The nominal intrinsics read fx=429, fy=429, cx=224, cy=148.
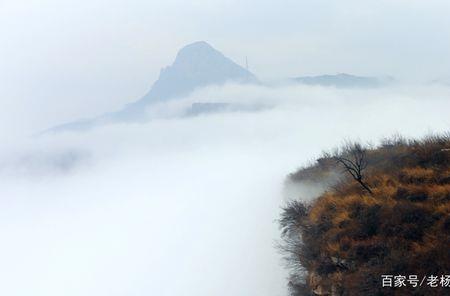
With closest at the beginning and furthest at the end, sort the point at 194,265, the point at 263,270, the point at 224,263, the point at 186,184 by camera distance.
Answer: the point at 263,270 < the point at 224,263 < the point at 194,265 < the point at 186,184

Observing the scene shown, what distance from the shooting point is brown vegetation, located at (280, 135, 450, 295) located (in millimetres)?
22312

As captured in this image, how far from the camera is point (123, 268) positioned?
A: 93875mm

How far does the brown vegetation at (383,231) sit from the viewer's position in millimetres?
22312

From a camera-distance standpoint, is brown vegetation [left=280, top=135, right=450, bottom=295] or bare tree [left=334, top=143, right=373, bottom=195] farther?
bare tree [left=334, top=143, right=373, bottom=195]

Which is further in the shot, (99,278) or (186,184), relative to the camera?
(186,184)

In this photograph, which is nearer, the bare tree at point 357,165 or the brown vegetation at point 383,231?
the brown vegetation at point 383,231

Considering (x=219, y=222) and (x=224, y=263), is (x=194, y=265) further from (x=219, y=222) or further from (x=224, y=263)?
(x=219, y=222)

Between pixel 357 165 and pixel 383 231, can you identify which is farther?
pixel 357 165

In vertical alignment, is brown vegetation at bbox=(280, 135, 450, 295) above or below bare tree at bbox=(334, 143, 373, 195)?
below

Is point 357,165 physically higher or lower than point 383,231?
higher

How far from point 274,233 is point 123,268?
43.0 metres

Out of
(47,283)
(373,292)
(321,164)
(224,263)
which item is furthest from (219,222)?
(373,292)

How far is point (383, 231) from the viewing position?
84.7 ft

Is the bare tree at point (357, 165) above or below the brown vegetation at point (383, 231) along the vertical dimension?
above
